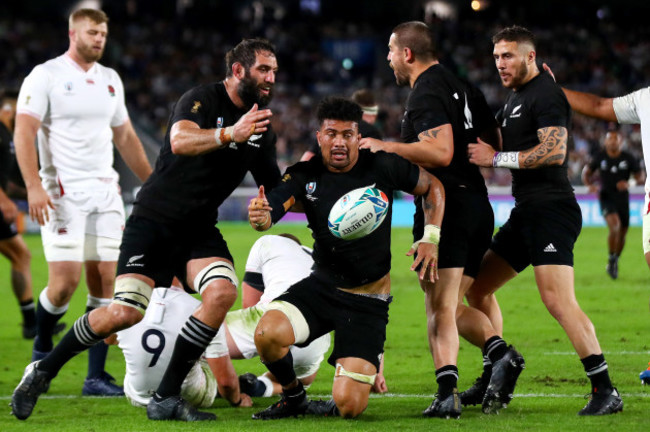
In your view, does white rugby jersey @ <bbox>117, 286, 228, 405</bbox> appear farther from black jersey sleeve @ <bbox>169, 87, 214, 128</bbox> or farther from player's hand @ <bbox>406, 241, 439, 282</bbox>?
player's hand @ <bbox>406, 241, 439, 282</bbox>

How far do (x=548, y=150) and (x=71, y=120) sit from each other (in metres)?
3.77

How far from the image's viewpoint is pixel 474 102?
21.1 ft

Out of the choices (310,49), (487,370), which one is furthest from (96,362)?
(310,49)

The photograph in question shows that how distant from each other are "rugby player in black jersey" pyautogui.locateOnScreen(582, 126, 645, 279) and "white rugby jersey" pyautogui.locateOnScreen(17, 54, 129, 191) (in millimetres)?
9818

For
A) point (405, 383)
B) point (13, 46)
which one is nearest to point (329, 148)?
point (405, 383)

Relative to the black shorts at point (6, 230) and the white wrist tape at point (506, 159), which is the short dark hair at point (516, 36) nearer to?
the white wrist tape at point (506, 159)

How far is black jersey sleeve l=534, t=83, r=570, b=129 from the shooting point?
6.07 m

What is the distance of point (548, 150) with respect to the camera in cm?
600

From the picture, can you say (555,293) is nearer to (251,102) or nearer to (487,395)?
(487,395)

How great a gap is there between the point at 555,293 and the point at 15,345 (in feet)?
19.2

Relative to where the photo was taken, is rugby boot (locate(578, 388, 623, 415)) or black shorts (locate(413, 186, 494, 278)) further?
black shorts (locate(413, 186, 494, 278))

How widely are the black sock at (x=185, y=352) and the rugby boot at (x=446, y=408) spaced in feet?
4.70

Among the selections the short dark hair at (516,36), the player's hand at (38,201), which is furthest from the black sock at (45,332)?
the short dark hair at (516,36)

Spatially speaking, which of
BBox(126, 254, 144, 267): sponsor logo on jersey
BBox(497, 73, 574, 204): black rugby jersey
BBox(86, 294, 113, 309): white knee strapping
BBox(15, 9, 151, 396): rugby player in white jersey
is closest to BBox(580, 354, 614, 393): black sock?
BBox(497, 73, 574, 204): black rugby jersey
